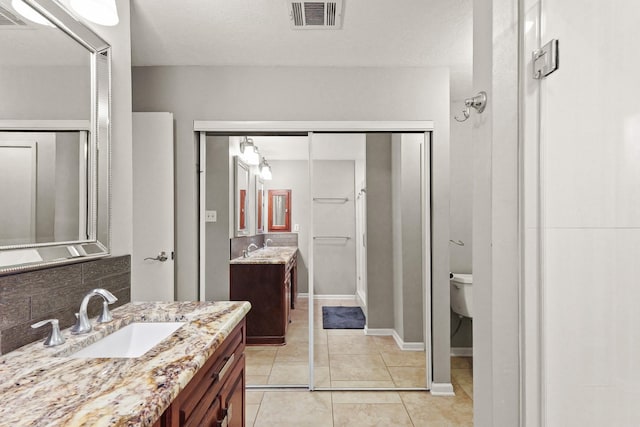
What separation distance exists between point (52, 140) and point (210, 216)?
5.17 ft

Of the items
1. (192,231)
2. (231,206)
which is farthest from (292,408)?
(231,206)

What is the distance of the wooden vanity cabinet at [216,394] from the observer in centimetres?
100

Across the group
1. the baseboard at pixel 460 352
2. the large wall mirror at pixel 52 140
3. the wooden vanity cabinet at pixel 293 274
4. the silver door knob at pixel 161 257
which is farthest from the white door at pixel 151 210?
the baseboard at pixel 460 352

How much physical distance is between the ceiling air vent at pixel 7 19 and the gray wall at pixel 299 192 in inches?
89.6

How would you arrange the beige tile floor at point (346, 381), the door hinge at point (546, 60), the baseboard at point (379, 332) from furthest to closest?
the baseboard at point (379, 332)
the beige tile floor at point (346, 381)
the door hinge at point (546, 60)

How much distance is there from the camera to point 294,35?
91.8 inches

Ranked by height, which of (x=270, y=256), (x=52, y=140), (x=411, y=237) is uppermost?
(x=52, y=140)

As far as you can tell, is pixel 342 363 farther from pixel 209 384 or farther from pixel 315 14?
pixel 315 14

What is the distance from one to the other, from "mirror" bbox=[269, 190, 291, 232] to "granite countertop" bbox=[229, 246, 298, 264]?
213 mm

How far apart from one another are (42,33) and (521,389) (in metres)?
2.04

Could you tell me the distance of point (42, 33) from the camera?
130 cm

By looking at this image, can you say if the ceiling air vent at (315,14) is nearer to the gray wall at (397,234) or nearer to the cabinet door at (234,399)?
the gray wall at (397,234)

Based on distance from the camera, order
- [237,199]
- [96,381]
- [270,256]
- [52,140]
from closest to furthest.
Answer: [96,381]
[52,140]
[237,199]
[270,256]

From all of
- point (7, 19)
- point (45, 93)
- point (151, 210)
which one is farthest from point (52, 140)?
point (151, 210)
